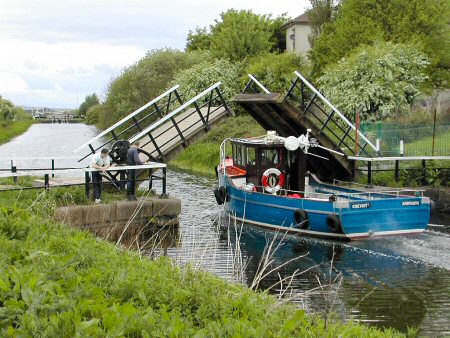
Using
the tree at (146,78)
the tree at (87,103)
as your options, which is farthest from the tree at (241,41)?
the tree at (87,103)

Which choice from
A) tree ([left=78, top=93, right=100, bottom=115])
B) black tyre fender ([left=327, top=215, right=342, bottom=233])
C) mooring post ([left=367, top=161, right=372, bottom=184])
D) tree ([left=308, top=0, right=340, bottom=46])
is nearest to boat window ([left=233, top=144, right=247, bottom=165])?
mooring post ([left=367, top=161, right=372, bottom=184])

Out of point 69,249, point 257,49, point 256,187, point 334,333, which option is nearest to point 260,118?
point 256,187

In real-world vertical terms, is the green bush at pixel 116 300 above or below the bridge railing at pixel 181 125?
below

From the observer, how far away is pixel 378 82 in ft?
99.9

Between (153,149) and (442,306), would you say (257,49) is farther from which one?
(442,306)

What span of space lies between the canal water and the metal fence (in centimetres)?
360

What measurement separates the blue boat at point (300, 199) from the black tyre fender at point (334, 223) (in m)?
0.01

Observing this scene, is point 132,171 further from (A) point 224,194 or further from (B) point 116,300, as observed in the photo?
(B) point 116,300

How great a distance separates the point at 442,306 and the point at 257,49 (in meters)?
45.1

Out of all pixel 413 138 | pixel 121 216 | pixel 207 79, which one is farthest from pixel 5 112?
pixel 121 216

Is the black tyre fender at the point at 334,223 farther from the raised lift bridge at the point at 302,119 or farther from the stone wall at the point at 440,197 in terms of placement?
the stone wall at the point at 440,197

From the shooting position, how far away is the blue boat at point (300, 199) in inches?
A: 685

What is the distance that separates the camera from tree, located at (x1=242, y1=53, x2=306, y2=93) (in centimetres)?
4162

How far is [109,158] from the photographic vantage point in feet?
62.4
